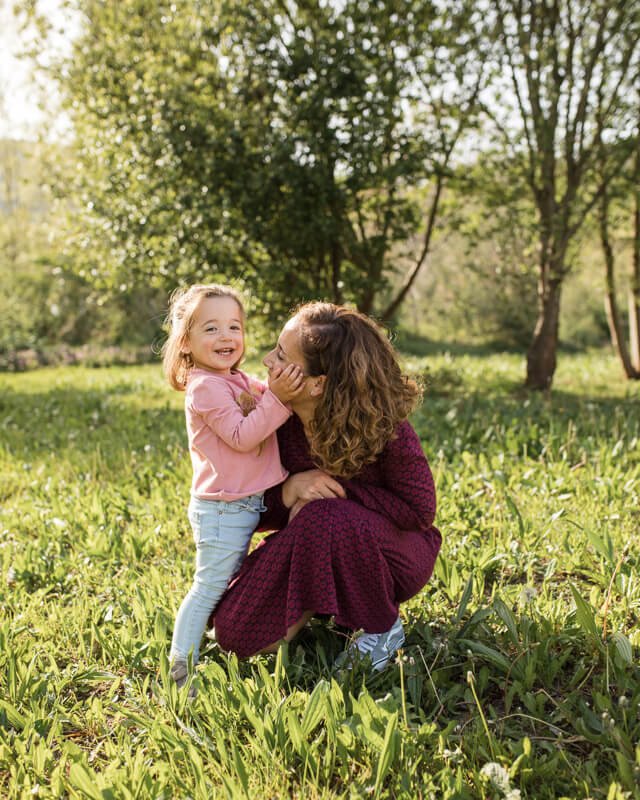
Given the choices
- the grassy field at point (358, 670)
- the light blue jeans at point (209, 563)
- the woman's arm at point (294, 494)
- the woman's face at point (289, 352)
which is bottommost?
the grassy field at point (358, 670)

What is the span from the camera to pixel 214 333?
8.20ft

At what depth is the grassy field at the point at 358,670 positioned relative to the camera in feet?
6.06

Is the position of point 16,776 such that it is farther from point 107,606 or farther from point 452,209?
point 452,209

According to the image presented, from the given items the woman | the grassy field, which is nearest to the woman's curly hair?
the woman

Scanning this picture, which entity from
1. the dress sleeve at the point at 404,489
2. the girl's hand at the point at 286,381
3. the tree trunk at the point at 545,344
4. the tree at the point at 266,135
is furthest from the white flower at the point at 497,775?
the tree trunk at the point at 545,344

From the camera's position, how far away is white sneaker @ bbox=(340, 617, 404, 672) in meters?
2.38

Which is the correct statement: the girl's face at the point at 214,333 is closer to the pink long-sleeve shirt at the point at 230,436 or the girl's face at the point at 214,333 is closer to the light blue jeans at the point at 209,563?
the pink long-sleeve shirt at the point at 230,436

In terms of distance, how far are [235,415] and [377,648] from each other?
95 cm

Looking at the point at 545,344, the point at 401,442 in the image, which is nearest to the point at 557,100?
the point at 545,344

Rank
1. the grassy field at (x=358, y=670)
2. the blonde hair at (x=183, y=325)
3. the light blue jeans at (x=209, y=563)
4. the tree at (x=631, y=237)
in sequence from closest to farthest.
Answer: the grassy field at (x=358, y=670)
the light blue jeans at (x=209, y=563)
the blonde hair at (x=183, y=325)
the tree at (x=631, y=237)

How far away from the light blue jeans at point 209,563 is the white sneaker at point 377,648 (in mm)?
517

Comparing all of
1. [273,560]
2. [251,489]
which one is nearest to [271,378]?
[251,489]

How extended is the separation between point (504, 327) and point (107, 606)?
1922cm

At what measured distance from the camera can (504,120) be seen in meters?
8.61
